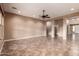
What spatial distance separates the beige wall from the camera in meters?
9.93

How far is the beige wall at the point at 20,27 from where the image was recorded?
9930 mm

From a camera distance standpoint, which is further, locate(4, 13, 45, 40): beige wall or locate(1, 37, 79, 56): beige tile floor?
locate(4, 13, 45, 40): beige wall

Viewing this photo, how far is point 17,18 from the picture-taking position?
11.2 m

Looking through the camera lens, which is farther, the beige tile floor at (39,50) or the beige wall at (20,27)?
the beige wall at (20,27)

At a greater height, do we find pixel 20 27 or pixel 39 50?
pixel 20 27

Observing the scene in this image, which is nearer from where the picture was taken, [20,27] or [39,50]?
[39,50]

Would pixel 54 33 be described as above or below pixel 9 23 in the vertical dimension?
below

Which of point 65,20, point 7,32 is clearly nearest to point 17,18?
point 7,32

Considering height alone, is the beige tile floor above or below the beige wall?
below

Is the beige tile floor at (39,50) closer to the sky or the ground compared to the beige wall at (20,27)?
closer to the ground

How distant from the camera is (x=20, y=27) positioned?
38.8 feet

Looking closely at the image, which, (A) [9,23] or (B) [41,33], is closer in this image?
(A) [9,23]

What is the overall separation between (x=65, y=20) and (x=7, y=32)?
6390mm

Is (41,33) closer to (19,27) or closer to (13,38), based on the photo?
(19,27)
